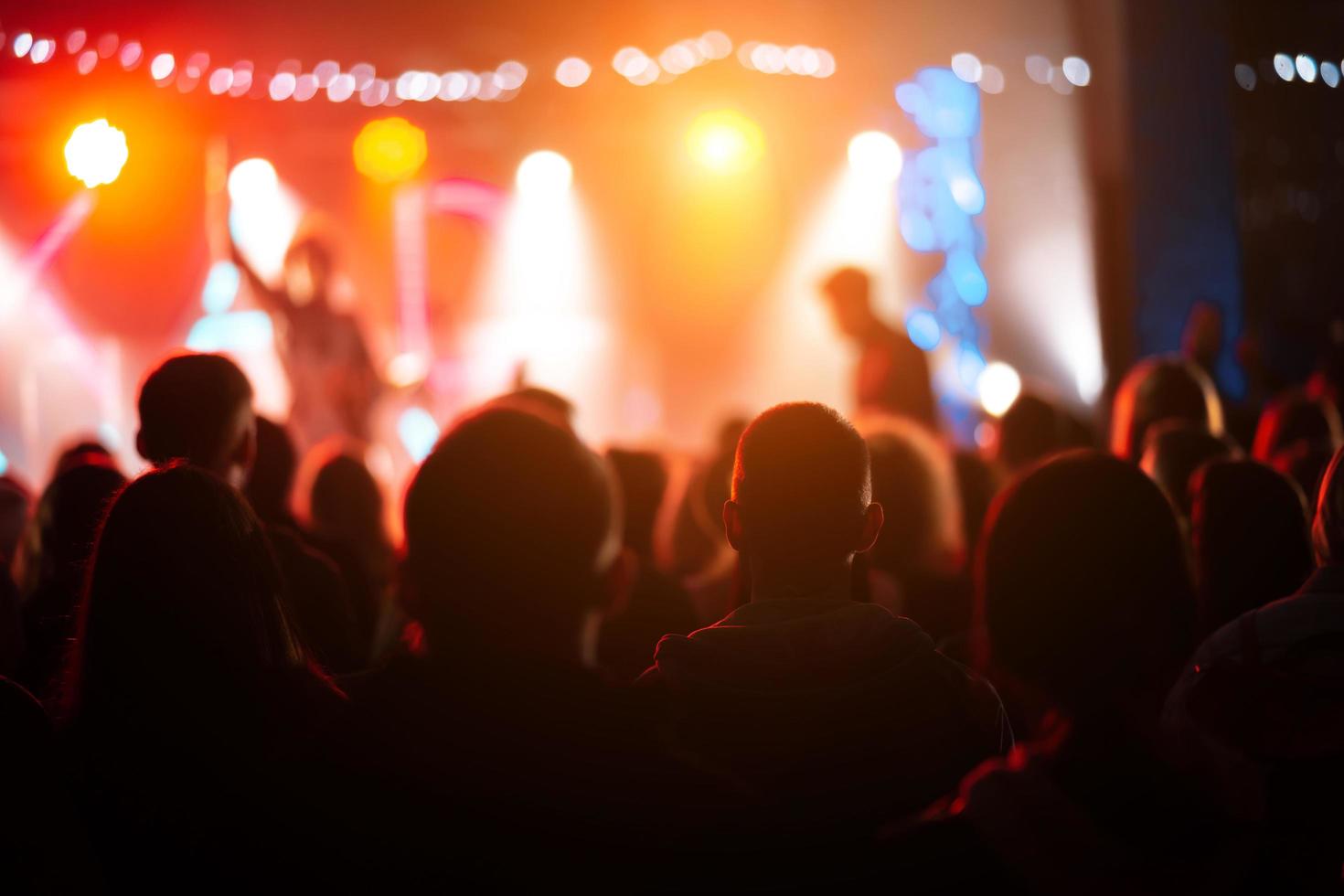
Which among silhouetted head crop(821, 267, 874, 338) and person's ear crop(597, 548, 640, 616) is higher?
silhouetted head crop(821, 267, 874, 338)

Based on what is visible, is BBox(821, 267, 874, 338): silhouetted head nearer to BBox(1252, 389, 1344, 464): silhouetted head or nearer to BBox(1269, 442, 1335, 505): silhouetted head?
BBox(1252, 389, 1344, 464): silhouetted head

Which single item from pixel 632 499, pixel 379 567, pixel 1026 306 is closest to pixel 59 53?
pixel 379 567

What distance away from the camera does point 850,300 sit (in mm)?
5652

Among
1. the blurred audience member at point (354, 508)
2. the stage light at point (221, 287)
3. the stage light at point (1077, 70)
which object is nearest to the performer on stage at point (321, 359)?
the stage light at point (221, 287)

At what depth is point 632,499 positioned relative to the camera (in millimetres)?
3549

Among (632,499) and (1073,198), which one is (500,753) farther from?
(1073,198)

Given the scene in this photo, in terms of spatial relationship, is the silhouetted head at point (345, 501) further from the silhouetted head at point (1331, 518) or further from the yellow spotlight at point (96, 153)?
the yellow spotlight at point (96, 153)

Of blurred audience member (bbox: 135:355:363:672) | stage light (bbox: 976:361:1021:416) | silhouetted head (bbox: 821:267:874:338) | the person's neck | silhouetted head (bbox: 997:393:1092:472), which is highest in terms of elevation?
silhouetted head (bbox: 821:267:874:338)

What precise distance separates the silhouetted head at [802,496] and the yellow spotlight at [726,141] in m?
9.63

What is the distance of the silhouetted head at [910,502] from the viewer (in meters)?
2.85

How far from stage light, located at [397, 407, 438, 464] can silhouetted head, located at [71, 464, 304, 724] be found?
884cm

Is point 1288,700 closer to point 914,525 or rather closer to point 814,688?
point 814,688

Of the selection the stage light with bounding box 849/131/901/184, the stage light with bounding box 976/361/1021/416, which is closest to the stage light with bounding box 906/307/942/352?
the stage light with bounding box 976/361/1021/416

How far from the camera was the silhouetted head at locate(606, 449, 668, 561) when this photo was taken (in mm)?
3510
